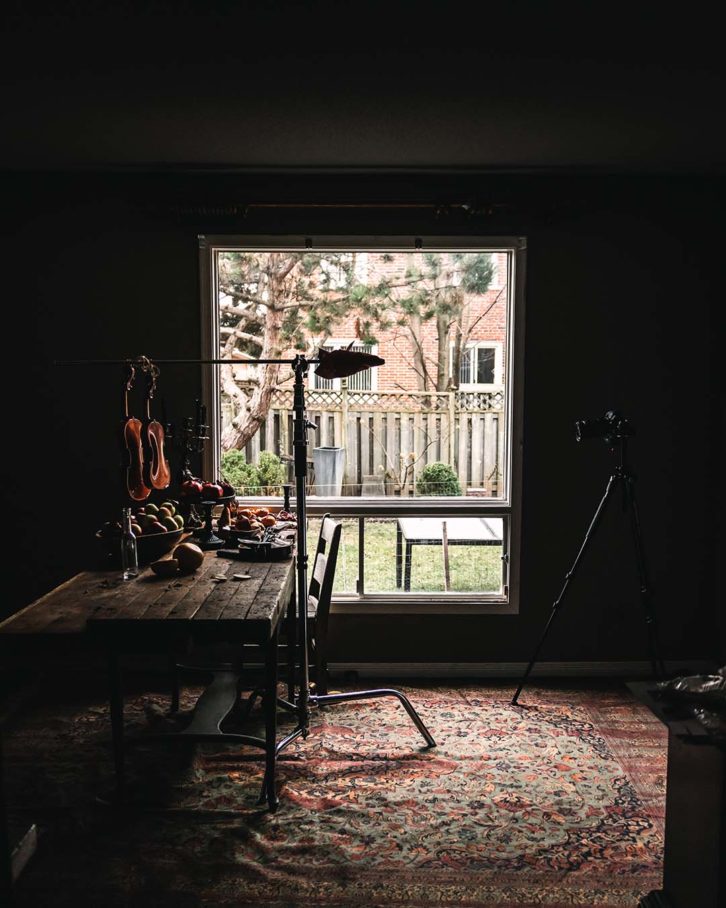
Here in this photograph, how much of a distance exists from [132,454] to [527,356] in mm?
2070

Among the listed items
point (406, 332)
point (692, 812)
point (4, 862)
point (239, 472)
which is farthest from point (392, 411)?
point (4, 862)

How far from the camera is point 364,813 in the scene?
267 centimetres

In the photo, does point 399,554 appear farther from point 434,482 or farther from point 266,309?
point 266,309

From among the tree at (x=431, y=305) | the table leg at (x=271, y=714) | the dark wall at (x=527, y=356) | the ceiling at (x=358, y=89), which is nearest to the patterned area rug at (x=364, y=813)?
the table leg at (x=271, y=714)

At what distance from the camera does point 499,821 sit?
2625 millimetres

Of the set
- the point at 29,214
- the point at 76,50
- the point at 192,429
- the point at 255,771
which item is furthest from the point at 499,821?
the point at 29,214

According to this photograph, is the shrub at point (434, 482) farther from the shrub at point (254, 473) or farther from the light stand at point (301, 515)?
the light stand at point (301, 515)

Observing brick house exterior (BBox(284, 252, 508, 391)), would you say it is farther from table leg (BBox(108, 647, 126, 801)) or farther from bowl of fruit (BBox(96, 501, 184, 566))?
table leg (BBox(108, 647, 126, 801))

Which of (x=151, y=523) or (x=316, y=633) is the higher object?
(x=151, y=523)

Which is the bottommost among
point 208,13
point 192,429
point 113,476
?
point 113,476

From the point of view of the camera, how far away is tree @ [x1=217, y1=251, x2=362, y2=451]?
3984 millimetres

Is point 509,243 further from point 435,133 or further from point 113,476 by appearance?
point 113,476

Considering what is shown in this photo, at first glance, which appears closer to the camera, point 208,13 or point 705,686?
point 705,686

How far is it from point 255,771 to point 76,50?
2.70 m
